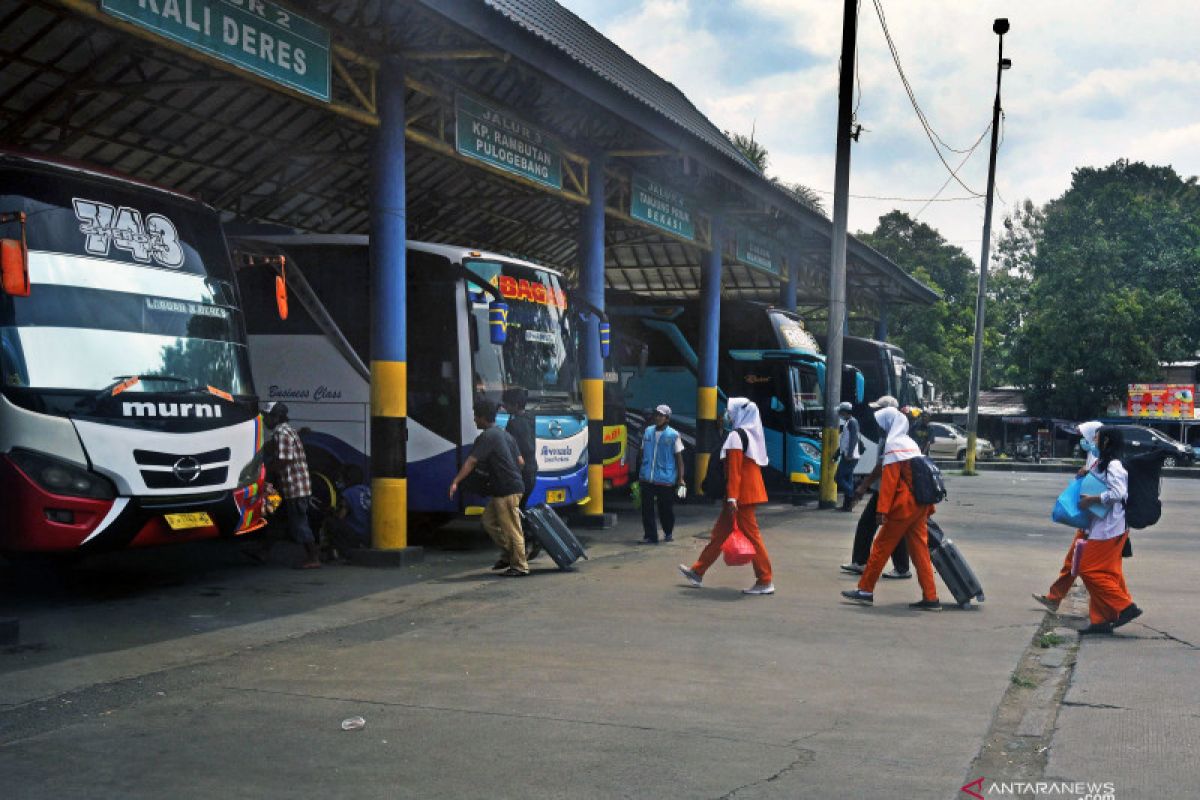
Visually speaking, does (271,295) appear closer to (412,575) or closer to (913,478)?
(412,575)

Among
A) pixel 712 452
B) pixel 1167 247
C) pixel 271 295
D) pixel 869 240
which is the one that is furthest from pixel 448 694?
pixel 869 240

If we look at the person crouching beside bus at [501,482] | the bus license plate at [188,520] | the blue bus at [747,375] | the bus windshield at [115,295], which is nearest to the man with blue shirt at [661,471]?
the person crouching beside bus at [501,482]

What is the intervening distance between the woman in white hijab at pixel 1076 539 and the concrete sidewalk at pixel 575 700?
23 cm

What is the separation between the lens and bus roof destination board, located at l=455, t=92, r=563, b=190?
1359cm

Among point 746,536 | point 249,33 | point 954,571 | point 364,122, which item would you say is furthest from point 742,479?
point 249,33

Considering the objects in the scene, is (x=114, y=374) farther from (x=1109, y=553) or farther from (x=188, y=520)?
(x=1109, y=553)

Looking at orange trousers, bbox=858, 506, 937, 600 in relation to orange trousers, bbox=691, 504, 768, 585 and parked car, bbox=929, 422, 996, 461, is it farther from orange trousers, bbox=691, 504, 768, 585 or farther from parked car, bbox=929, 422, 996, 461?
parked car, bbox=929, 422, 996, 461

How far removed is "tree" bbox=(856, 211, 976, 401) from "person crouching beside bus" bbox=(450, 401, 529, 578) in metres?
40.1

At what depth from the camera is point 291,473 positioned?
11.5 metres

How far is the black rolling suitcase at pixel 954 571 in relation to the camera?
998cm

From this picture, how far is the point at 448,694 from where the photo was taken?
21.8 ft

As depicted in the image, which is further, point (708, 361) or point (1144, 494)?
point (708, 361)

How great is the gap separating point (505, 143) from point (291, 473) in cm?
505

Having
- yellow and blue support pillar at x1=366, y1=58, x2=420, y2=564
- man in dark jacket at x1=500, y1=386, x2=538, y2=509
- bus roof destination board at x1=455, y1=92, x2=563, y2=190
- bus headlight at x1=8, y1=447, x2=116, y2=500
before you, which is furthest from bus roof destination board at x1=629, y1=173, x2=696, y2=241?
bus headlight at x1=8, y1=447, x2=116, y2=500
